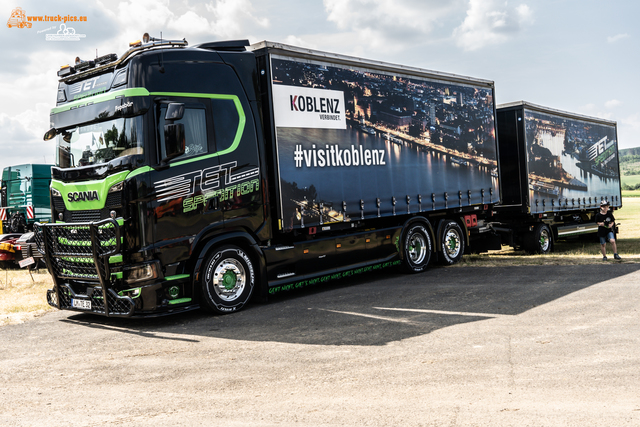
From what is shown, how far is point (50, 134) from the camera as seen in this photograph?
8859mm

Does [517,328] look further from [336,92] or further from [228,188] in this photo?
[336,92]

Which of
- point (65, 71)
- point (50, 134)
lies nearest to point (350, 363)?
point (50, 134)

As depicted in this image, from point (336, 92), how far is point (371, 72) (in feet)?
3.73

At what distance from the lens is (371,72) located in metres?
11.0

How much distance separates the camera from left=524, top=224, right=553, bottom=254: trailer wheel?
16.0 metres

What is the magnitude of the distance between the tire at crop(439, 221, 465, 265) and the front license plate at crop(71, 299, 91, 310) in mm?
7576

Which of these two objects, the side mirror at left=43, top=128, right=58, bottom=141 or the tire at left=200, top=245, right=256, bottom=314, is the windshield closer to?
the side mirror at left=43, top=128, right=58, bottom=141

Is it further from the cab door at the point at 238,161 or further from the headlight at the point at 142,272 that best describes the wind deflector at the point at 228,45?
the headlight at the point at 142,272

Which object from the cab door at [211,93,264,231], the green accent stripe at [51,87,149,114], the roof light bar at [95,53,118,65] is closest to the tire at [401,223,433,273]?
the cab door at [211,93,264,231]

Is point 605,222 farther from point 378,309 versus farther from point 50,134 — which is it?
point 50,134

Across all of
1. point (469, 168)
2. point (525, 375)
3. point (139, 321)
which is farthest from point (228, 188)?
point (469, 168)

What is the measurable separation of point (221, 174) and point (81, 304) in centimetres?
272

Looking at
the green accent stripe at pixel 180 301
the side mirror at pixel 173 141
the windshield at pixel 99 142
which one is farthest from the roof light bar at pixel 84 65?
the green accent stripe at pixel 180 301

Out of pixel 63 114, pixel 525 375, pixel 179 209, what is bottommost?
pixel 525 375
